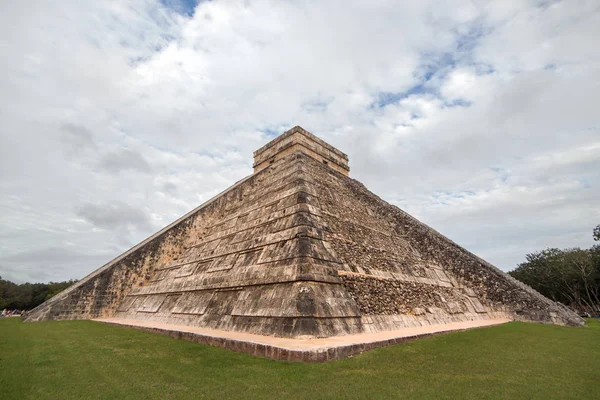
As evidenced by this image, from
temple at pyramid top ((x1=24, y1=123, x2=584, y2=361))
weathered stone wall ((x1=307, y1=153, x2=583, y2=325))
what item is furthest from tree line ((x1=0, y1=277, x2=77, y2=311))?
weathered stone wall ((x1=307, y1=153, x2=583, y2=325))

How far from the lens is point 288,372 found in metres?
4.07

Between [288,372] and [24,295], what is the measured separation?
46270 mm

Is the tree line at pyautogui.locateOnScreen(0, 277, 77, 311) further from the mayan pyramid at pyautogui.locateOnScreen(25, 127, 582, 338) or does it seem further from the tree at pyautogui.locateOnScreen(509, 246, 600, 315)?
the tree at pyautogui.locateOnScreen(509, 246, 600, 315)

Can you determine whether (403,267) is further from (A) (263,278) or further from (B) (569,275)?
(B) (569,275)

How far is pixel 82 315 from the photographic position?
10.5 m

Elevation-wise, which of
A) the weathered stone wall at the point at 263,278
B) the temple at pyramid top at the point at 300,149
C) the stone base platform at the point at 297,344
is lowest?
the stone base platform at the point at 297,344

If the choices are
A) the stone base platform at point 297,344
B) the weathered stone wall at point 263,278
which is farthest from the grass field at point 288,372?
the weathered stone wall at point 263,278

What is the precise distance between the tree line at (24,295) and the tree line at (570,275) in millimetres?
48105

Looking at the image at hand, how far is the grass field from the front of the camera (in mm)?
3496

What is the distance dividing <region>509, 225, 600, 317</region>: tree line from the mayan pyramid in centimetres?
2000

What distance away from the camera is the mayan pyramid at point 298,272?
657 centimetres

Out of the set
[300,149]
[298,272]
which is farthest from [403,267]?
[300,149]

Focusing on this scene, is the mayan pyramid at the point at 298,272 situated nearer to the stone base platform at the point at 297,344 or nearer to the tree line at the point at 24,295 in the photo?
the stone base platform at the point at 297,344

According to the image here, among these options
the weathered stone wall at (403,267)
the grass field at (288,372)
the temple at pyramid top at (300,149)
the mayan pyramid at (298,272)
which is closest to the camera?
the grass field at (288,372)
